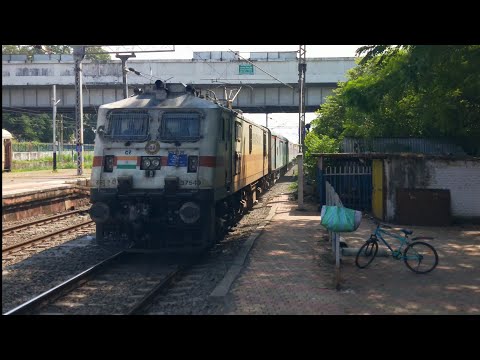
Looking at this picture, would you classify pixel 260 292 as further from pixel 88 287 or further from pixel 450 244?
pixel 450 244

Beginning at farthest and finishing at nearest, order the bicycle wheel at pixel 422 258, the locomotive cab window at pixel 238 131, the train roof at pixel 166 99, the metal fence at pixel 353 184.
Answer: the metal fence at pixel 353 184, the locomotive cab window at pixel 238 131, the train roof at pixel 166 99, the bicycle wheel at pixel 422 258

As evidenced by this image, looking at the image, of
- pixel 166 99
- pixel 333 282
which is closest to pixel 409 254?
pixel 333 282

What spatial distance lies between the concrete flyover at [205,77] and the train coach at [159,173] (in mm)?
25423

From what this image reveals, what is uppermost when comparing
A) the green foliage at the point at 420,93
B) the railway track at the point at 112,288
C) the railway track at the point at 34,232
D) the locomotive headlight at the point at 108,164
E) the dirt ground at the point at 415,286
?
the green foliage at the point at 420,93

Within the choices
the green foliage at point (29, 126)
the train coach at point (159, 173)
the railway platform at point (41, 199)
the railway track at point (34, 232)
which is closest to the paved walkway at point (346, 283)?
the train coach at point (159, 173)

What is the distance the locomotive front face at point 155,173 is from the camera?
10914mm

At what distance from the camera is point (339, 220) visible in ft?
28.9

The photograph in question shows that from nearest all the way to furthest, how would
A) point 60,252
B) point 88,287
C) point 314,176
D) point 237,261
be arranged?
point 88,287
point 237,261
point 60,252
point 314,176

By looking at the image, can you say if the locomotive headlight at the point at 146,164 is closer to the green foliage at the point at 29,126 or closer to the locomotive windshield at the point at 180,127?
the locomotive windshield at the point at 180,127

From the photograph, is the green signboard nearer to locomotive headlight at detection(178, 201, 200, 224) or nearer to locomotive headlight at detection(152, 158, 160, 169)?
locomotive headlight at detection(152, 158, 160, 169)

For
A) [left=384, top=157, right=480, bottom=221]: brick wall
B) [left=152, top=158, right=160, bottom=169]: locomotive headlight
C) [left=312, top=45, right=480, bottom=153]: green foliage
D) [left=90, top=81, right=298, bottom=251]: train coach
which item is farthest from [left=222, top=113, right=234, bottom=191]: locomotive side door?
[left=384, top=157, right=480, bottom=221]: brick wall

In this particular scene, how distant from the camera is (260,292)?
27.9 feet
